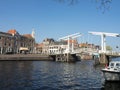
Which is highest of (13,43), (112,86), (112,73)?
(13,43)

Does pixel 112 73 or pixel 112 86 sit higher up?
pixel 112 73

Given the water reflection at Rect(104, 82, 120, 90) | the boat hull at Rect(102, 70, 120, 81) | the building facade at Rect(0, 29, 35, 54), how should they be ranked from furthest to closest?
the building facade at Rect(0, 29, 35, 54), the boat hull at Rect(102, 70, 120, 81), the water reflection at Rect(104, 82, 120, 90)

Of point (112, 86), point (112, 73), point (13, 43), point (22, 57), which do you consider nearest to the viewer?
point (112, 86)

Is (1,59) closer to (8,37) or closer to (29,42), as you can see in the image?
(8,37)

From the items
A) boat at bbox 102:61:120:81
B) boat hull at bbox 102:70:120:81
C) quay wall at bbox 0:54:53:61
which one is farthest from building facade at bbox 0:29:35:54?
boat hull at bbox 102:70:120:81

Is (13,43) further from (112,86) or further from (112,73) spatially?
(112,86)

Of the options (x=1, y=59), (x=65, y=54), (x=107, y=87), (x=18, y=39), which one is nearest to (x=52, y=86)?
(x=107, y=87)

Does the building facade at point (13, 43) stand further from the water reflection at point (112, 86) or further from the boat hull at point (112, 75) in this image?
the water reflection at point (112, 86)

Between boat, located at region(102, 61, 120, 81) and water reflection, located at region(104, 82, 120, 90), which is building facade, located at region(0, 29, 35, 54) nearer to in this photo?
boat, located at region(102, 61, 120, 81)

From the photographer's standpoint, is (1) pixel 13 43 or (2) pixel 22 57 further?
(1) pixel 13 43

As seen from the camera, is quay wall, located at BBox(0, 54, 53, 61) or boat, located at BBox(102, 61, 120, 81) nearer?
boat, located at BBox(102, 61, 120, 81)

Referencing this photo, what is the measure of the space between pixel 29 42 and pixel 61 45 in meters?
36.5

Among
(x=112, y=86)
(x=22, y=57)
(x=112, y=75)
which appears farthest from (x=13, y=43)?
(x=112, y=86)

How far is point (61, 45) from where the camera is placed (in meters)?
161
